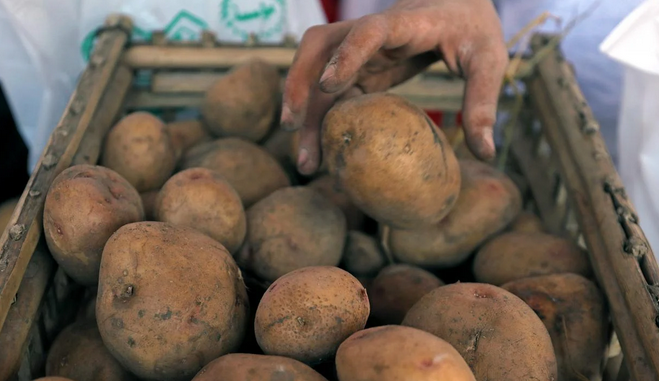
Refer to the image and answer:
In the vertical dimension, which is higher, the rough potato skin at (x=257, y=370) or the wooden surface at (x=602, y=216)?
the rough potato skin at (x=257, y=370)

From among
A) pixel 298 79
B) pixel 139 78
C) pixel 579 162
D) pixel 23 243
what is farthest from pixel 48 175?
pixel 579 162

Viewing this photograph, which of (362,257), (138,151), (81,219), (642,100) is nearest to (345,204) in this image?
(362,257)

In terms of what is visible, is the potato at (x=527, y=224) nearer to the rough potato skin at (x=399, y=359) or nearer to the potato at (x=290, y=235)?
the potato at (x=290, y=235)

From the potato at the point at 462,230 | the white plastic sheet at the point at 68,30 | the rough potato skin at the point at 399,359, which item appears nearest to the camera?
the rough potato skin at the point at 399,359

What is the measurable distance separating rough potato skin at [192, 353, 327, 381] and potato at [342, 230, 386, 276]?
38cm

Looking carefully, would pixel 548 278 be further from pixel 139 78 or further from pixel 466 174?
pixel 139 78

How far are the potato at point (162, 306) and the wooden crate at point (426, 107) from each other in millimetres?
114

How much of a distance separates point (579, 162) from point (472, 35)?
26 centimetres

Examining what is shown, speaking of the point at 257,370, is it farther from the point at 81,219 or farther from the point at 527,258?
the point at 527,258

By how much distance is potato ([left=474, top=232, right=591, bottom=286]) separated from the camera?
0.93 meters

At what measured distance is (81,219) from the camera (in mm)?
779

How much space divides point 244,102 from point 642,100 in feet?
2.27

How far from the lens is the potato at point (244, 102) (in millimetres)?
1145

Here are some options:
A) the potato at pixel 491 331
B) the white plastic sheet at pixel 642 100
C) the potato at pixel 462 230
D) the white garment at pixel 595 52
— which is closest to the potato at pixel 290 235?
the potato at pixel 462 230
